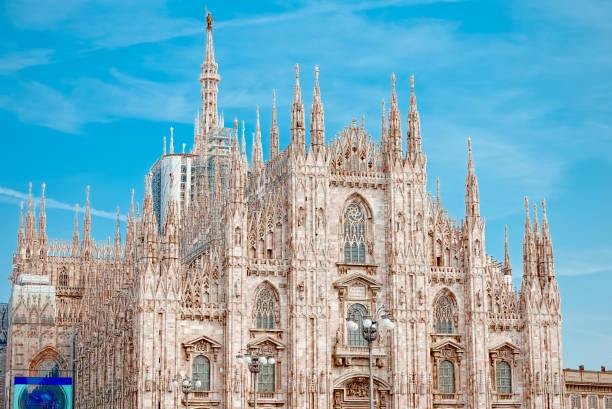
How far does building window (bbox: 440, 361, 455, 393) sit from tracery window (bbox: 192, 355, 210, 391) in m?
17.0

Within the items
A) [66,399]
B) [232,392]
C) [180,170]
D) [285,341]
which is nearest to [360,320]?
[285,341]

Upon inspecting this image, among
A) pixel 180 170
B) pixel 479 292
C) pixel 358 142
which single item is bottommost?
pixel 479 292

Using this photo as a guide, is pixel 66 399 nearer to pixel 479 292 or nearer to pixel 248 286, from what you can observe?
pixel 248 286

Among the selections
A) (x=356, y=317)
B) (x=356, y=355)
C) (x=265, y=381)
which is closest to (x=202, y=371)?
(x=265, y=381)

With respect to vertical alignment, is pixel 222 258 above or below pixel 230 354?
above

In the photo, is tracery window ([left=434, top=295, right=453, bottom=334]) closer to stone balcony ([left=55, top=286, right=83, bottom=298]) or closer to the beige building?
the beige building

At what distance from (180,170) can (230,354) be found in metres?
59.2

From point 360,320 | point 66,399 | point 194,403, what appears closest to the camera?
point 194,403

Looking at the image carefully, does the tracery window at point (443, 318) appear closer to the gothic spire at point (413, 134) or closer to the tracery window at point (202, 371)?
the gothic spire at point (413, 134)

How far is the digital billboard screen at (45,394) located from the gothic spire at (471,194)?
144 feet

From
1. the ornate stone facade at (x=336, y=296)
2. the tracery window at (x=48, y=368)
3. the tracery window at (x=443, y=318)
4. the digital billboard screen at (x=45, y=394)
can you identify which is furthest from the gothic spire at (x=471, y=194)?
the tracery window at (x=48, y=368)

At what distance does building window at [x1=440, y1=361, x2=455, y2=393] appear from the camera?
76.2 m

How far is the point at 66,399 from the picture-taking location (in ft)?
330

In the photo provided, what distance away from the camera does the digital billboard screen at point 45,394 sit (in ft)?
324
